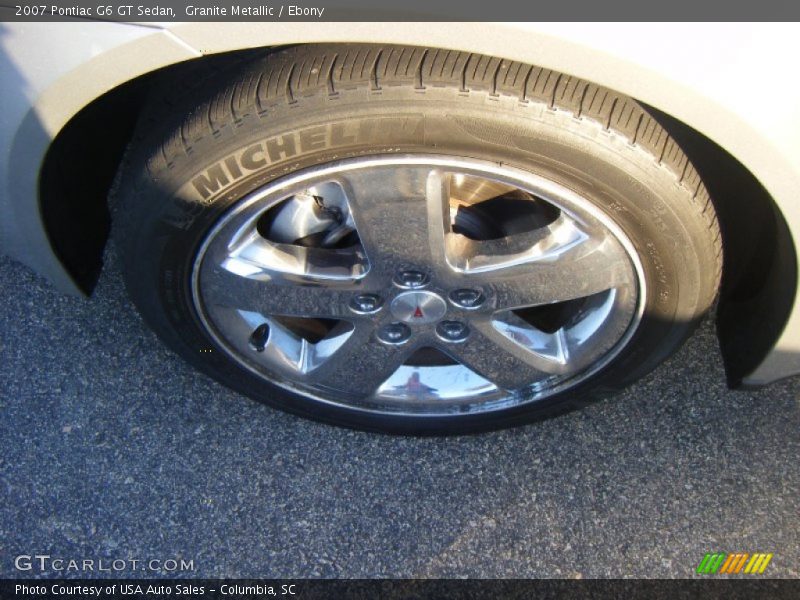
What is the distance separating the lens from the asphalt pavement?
6.32 feet

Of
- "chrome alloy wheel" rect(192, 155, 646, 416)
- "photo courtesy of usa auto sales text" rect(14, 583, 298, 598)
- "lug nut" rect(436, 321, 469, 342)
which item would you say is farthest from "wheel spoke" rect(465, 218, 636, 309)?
"photo courtesy of usa auto sales text" rect(14, 583, 298, 598)

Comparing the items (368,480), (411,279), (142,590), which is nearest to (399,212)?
(411,279)

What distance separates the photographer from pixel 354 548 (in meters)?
1.94

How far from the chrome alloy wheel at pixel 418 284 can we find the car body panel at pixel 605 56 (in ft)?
0.76

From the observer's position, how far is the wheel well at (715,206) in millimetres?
1597

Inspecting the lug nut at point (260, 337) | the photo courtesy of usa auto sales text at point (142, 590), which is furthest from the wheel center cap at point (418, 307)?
the photo courtesy of usa auto sales text at point (142, 590)

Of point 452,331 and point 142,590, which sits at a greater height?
point 452,331

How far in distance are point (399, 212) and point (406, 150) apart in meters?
0.14

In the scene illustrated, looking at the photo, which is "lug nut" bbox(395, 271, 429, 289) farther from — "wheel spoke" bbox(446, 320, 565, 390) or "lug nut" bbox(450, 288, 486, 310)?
"wheel spoke" bbox(446, 320, 565, 390)

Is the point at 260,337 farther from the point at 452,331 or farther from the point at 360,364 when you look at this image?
the point at 452,331

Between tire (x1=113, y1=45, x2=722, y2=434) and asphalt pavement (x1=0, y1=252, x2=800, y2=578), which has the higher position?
tire (x1=113, y1=45, x2=722, y2=434)

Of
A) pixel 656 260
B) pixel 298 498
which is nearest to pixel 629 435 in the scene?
pixel 656 260

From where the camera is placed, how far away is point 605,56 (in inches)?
50.6

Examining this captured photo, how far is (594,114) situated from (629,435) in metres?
0.94
